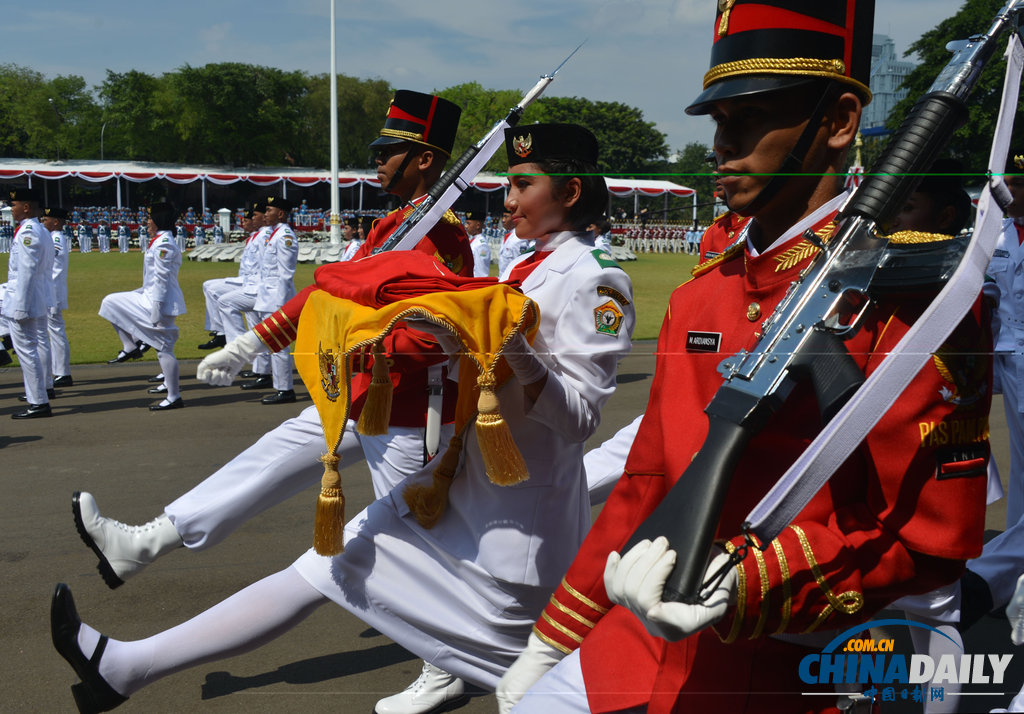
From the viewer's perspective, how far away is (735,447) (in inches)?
50.9

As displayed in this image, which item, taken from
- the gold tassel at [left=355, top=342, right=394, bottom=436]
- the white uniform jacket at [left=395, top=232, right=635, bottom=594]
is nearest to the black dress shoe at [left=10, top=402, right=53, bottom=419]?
the gold tassel at [left=355, top=342, right=394, bottom=436]

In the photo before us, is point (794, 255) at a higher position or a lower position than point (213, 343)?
higher

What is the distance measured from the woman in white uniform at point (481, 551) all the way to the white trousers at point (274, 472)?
0.66 metres

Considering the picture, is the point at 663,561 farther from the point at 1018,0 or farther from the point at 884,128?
the point at 1018,0

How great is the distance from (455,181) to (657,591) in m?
2.00

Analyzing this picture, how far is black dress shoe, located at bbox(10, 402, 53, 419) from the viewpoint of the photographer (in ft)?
19.3

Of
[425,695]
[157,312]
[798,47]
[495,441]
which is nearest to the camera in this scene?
[798,47]

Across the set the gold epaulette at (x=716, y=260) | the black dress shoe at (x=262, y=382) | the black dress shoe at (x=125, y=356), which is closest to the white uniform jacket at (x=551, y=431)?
the gold epaulette at (x=716, y=260)

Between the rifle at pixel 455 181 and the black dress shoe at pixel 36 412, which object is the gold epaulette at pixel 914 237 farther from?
the black dress shoe at pixel 36 412

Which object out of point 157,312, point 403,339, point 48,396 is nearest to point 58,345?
point 48,396

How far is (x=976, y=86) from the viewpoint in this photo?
53.0 inches

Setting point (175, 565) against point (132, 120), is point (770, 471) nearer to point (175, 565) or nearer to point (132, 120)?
point (132, 120)

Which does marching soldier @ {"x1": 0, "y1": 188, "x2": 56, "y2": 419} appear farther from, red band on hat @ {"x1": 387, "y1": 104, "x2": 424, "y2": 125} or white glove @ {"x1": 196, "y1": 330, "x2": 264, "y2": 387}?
red band on hat @ {"x1": 387, "y1": 104, "x2": 424, "y2": 125}

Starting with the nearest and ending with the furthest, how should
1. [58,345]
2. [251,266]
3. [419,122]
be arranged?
[419,122]
[251,266]
[58,345]
